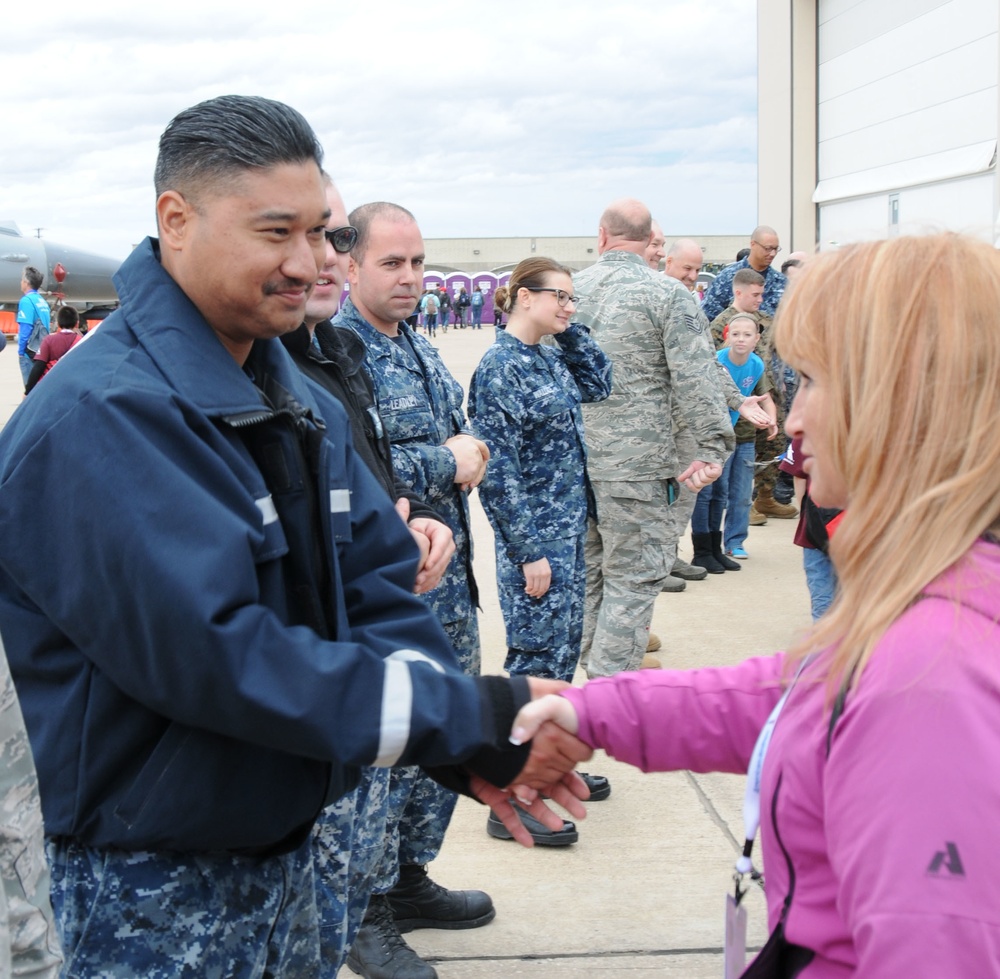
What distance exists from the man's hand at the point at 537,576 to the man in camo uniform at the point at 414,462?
58 cm

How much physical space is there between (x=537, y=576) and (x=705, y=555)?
13.4 feet

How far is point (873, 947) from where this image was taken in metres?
1.16

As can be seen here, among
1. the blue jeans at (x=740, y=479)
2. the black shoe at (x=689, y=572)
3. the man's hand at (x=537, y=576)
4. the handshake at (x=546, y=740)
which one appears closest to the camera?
the handshake at (x=546, y=740)

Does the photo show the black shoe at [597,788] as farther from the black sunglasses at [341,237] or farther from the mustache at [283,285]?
the mustache at [283,285]

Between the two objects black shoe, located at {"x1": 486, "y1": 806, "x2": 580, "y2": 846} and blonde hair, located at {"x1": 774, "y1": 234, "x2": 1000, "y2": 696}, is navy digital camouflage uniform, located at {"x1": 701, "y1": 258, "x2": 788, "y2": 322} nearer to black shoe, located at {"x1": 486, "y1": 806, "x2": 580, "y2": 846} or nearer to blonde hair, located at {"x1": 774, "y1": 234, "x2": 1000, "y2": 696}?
black shoe, located at {"x1": 486, "y1": 806, "x2": 580, "y2": 846}

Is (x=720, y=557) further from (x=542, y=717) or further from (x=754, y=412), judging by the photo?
(x=542, y=717)

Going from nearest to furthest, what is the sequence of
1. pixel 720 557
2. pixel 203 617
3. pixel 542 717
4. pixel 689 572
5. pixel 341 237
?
pixel 203 617 → pixel 542 717 → pixel 341 237 → pixel 689 572 → pixel 720 557

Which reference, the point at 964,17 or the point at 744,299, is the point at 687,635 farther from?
the point at 964,17

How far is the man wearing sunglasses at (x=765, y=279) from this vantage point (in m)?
9.17

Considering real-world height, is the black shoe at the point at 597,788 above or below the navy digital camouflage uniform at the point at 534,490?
below

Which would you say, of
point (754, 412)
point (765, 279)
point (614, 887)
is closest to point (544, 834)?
point (614, 887)

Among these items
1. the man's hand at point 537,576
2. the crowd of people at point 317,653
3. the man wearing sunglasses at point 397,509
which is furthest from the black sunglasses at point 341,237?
the man's hand at point 537,576

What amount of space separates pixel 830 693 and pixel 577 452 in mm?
3249

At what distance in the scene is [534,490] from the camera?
443cm
